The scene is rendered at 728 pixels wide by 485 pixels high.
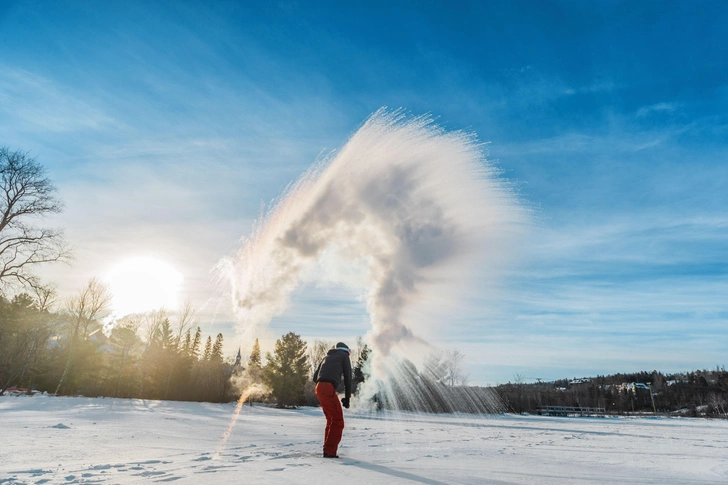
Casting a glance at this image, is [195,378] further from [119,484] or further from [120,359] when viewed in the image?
[119,484]

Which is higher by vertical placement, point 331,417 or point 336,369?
point 336,369

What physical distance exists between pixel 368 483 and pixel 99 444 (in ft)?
15.9

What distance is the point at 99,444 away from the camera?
611 cm

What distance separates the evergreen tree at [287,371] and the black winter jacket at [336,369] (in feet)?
108

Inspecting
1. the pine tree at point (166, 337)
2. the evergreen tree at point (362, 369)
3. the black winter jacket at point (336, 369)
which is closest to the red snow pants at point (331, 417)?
the black winter jacket at point (336, 369)

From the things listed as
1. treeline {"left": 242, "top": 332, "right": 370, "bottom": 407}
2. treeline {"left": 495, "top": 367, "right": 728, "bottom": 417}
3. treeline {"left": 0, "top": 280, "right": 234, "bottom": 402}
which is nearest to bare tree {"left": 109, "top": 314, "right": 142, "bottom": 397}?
treeline {"left": 0, "top": 280, "right": 234, "bottom": 402}

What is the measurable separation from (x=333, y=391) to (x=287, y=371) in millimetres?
33422

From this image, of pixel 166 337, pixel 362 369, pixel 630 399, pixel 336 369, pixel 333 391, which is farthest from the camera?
pixel 630 399

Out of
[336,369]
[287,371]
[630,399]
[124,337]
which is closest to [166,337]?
[124,337]

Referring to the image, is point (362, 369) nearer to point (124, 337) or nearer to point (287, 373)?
point (287, 373)

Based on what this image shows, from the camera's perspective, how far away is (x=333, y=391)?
6.28 m

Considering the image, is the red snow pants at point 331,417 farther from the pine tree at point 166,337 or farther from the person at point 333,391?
the pine tree at point 166,337

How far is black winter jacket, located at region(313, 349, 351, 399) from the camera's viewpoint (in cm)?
645

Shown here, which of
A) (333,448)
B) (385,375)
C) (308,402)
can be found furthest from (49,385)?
(333,448)
